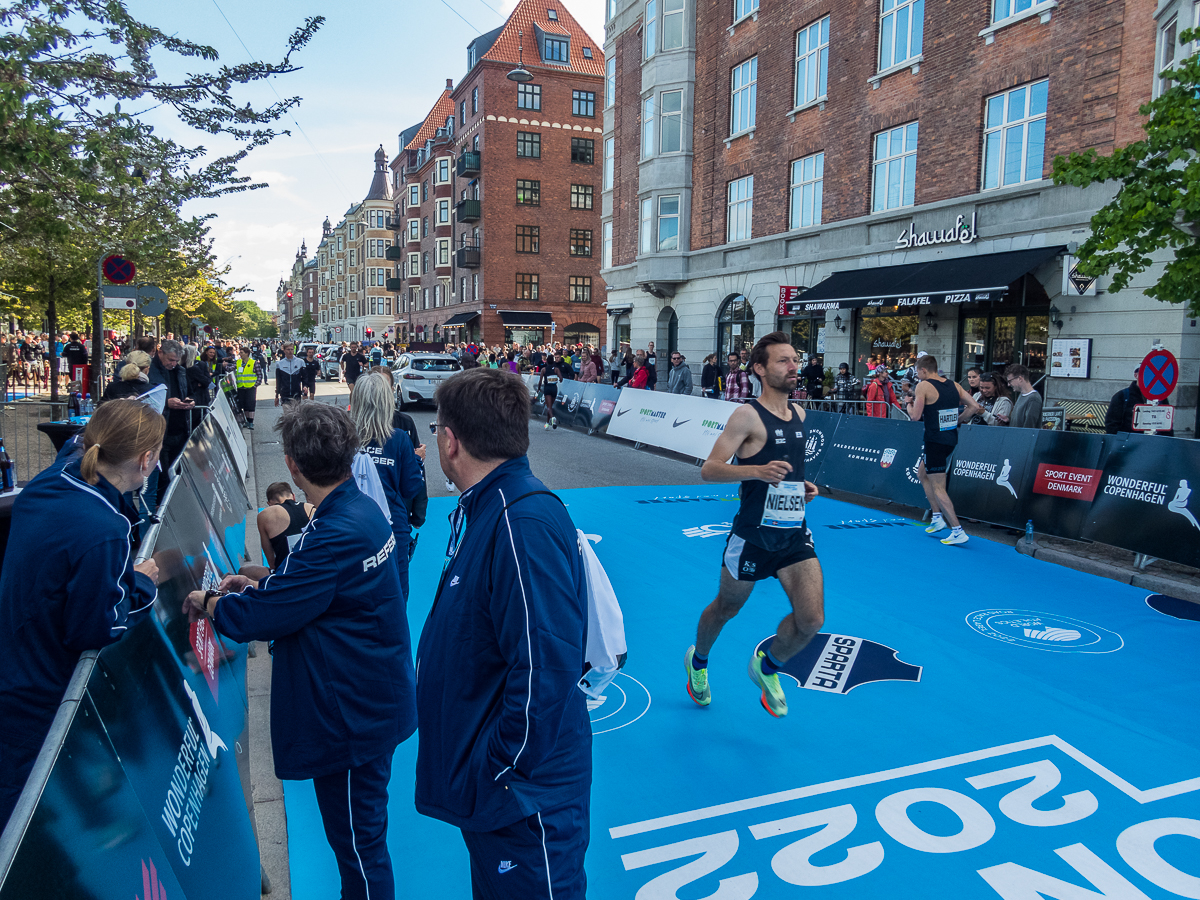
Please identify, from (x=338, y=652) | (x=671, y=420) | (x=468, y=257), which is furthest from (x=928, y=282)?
(x=468, y=257)

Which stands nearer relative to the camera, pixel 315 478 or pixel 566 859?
pixel 566 859

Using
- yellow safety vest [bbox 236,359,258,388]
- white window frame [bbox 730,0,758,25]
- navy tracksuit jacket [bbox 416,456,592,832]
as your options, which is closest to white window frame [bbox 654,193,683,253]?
white window frame [bbox 730,0,758,25]

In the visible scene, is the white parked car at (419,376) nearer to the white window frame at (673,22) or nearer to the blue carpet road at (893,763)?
the white window frame at (673,22)

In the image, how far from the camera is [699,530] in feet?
31.5

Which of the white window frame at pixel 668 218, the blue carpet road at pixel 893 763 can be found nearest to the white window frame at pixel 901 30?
the white window frame at pixel 668 218

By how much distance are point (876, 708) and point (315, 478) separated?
145 inches

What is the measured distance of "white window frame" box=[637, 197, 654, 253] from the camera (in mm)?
29156

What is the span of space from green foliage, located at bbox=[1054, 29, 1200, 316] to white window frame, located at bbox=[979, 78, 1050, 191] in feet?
24.1

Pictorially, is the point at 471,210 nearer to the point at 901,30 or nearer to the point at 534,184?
the point at 534,184

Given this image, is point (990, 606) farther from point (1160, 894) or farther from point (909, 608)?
point (1160, 894)

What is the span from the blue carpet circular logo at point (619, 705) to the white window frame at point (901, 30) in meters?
18.4

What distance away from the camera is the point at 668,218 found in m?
28.9

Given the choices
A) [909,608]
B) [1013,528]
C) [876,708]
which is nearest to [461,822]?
[876,708]

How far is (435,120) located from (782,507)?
73.6m
